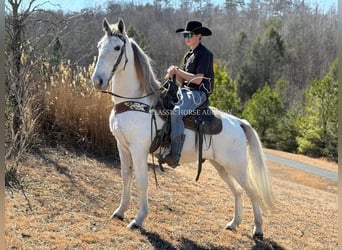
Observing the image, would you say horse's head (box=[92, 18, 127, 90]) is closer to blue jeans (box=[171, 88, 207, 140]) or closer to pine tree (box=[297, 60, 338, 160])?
blue jeans (box=[171, 88, 207, 140])

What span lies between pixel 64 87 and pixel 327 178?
1134cm

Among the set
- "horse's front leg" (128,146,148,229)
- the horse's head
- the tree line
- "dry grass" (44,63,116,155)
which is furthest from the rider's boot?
the tree line

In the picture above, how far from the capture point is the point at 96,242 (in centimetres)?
383

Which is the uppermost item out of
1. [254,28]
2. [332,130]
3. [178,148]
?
[254,28]

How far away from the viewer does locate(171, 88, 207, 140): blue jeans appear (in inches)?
157

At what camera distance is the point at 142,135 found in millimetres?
3855

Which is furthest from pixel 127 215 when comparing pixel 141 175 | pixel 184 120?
pixel 184 120

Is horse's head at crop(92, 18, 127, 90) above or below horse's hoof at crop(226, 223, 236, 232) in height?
above

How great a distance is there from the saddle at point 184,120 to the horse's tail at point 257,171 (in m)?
0.48

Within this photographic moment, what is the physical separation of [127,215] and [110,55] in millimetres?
1974

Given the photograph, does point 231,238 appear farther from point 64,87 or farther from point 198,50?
point 64,87

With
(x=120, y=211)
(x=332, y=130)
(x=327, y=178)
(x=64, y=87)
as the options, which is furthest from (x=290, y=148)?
(x=120, y=211)

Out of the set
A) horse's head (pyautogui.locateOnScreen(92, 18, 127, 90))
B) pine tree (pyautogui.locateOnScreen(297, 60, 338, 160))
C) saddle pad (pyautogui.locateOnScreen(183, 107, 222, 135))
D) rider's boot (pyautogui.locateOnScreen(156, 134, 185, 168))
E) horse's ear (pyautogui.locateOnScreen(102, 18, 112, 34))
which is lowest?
pine tree (pyautogui.locateOnScreen(297, 60, 338, 160))

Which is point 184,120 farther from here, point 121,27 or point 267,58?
point 267,58
